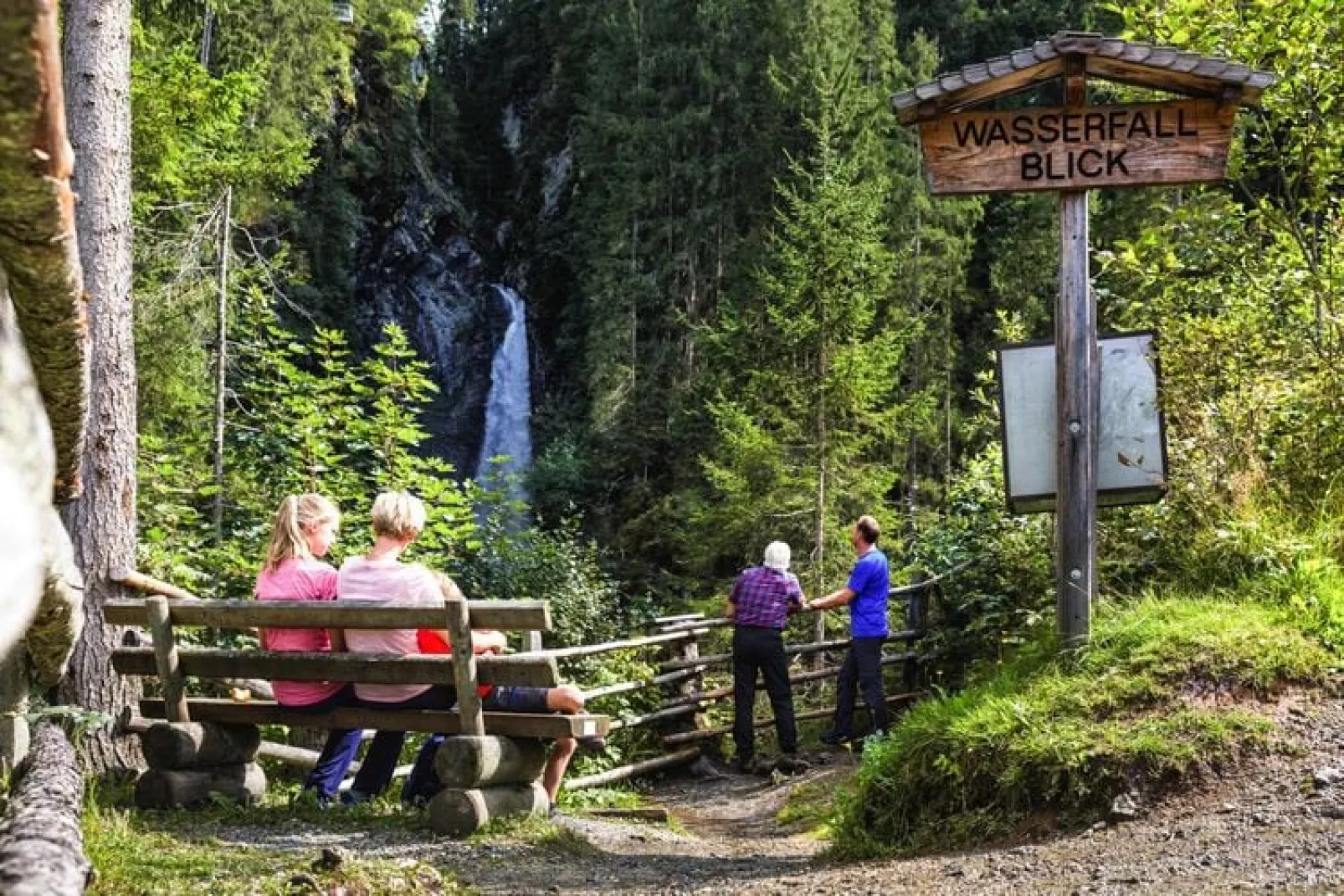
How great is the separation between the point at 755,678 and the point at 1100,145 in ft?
18.2

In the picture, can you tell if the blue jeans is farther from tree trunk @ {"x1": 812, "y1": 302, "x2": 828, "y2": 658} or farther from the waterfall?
the waterfall

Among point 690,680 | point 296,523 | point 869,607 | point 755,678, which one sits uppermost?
point 296,523

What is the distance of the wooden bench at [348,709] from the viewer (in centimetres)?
545

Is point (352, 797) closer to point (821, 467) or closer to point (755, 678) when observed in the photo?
point (755, 678)

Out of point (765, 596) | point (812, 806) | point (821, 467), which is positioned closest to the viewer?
point (812, 806)

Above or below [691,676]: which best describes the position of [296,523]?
→ above

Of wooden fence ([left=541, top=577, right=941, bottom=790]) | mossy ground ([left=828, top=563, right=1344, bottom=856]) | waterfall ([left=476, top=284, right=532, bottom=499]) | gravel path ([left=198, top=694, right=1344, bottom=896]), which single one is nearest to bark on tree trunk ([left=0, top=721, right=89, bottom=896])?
gravel path ([left=198, top=694, right=1344, bottom=896])

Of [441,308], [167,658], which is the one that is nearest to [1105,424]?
[167,658]

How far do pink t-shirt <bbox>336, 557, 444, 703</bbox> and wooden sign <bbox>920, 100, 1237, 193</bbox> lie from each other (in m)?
3.12

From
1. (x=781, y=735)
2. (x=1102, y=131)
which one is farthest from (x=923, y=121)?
(x=781, y=735)

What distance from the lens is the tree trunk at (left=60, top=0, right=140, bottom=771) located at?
6434mm

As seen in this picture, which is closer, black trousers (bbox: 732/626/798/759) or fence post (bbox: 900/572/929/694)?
black trousers (bbox: 732/626/798/759)

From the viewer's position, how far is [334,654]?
578 centimetres

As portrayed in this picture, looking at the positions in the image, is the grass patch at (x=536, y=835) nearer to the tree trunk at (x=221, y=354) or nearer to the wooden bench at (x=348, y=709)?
the wooden bench at (x=348, y=709)
